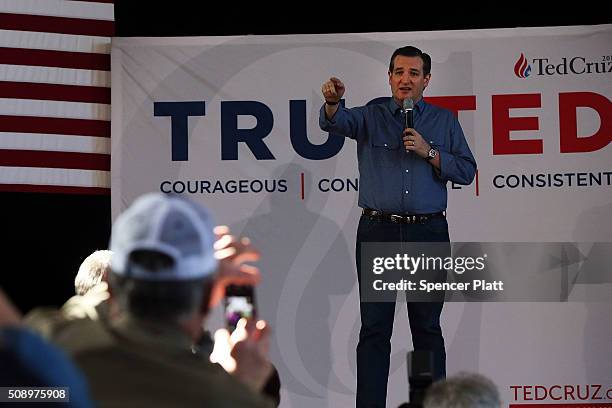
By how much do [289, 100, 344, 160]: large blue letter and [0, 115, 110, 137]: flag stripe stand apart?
1.07 meters

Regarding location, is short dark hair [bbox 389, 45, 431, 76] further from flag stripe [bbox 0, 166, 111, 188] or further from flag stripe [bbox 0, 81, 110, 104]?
flag stripe [bbox 0, 166, 111, 188]

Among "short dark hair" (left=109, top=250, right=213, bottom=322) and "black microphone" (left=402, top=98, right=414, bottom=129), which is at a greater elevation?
"black microphone" (left=402, top=98, right=414, bottom=129)

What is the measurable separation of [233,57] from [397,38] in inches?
35.6

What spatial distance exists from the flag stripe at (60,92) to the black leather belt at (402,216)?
1.65 metres

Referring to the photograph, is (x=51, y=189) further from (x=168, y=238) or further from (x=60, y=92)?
(x=168, y=238)

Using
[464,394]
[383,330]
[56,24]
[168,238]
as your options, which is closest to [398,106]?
[383,330]

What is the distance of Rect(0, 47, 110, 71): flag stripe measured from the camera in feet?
20.4

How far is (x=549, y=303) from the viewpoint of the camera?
5.76m

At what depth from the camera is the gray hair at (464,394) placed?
250cm

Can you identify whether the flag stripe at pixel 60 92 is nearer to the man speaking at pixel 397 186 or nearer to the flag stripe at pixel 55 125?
the flag stripe at pixel 55 125

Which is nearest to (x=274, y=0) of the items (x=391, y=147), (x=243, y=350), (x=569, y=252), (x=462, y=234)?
(x=391, y=147)

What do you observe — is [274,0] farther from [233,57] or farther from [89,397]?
[89,397]

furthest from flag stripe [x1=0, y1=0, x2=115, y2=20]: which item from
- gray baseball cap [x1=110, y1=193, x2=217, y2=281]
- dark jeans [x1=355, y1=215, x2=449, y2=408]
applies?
gray baseball cap [x1=110, y1=193, x2=217, y2=281]

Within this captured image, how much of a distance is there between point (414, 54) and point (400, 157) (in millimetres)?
610
